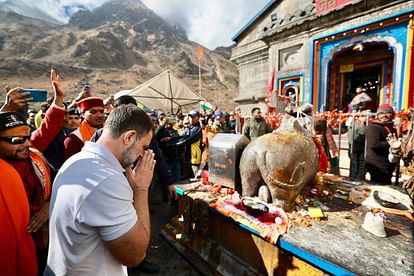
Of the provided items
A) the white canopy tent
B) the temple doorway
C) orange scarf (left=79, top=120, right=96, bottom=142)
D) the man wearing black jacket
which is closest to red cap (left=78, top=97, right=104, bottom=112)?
orange scarf (left=79, top=120, right=96, bottom=142)

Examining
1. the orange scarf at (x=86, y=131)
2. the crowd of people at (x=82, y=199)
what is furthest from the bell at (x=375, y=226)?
the orange scarf at (x=86, y=131)

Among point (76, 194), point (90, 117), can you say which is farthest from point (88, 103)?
point (76, 194)

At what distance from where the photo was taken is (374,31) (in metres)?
7.64

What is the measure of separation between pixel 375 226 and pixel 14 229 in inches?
110

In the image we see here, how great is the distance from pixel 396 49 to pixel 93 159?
9.98 metres

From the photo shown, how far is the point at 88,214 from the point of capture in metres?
0.90

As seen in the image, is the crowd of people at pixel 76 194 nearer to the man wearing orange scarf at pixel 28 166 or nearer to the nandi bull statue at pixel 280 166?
the man wearing orange scarf at pixel 28 166

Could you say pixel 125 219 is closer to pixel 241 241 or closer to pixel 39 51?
pixel 241 241

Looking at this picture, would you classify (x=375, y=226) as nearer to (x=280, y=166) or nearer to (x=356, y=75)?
(x=280, y=166)

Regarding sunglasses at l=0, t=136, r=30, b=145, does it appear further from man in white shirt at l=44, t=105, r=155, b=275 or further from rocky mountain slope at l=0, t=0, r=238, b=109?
rocky mountain slope at l=0, t=0, r=238, b=109

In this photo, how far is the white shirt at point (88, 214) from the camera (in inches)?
35.9

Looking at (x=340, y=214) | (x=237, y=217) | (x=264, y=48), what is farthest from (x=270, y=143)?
(x=264, y=48)

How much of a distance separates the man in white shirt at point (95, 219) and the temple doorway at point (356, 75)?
10652 mm

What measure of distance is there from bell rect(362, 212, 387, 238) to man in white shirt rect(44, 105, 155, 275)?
1.94 metres
